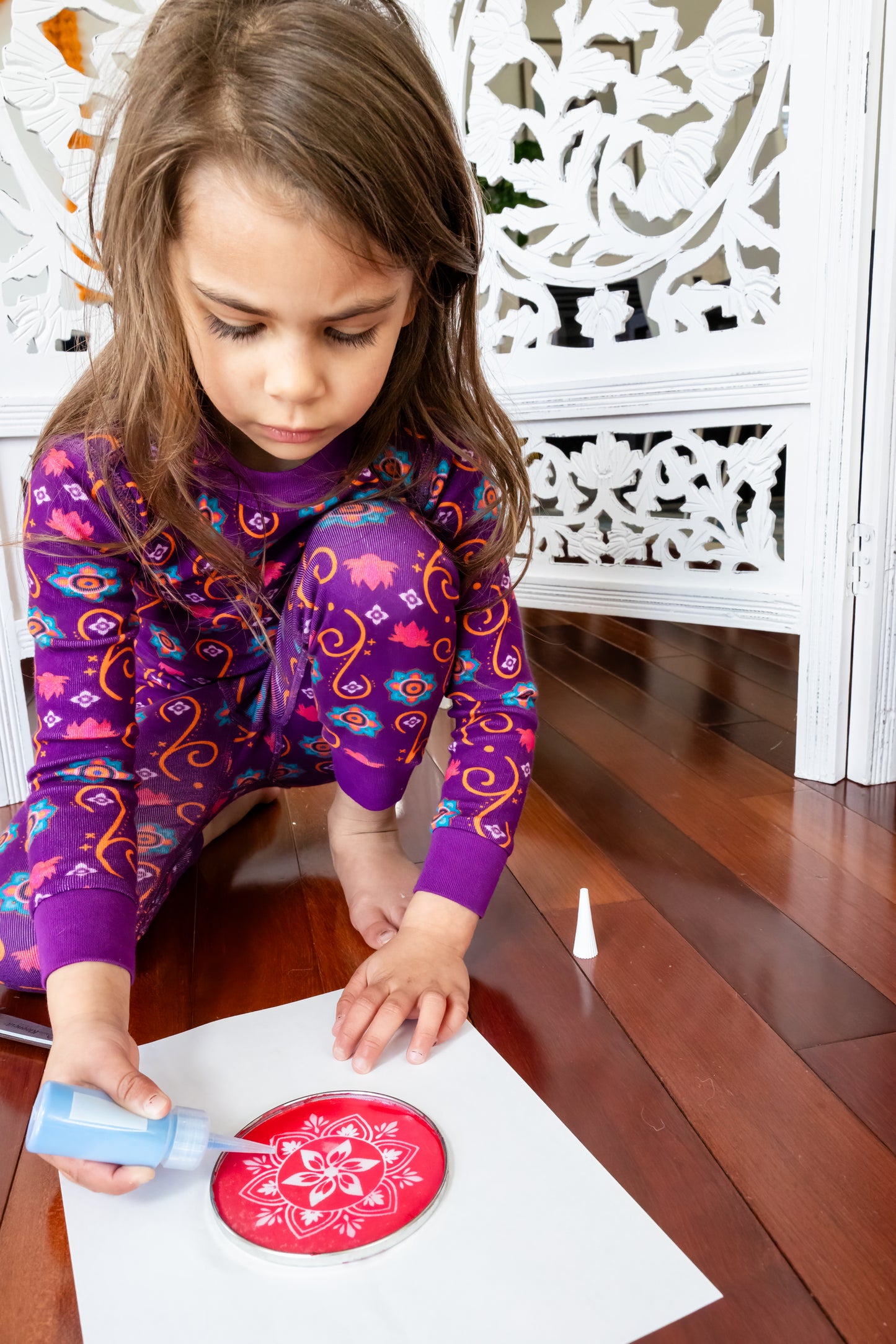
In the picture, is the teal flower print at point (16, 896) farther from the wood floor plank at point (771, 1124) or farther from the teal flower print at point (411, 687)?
the wood floor plank at point (771, 1124)

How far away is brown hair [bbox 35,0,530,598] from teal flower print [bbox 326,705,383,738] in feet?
0.56

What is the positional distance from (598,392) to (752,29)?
0.40 meters

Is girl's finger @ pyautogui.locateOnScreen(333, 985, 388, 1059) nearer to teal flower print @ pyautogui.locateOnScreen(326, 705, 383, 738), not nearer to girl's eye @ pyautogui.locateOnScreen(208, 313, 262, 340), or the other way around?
teal flower print @ pyautogui.locateOnScreen(326, 705, 383, 738)

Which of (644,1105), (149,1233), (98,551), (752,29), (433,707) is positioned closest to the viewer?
(149,1233)

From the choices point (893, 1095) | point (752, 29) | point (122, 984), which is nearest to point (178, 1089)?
point (122, 984)

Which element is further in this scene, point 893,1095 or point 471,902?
point 471,902

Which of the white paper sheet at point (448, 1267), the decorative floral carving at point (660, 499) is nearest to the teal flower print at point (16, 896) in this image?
the white paper sheet at point (448, 1267)

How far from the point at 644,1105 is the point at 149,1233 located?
0.94ft

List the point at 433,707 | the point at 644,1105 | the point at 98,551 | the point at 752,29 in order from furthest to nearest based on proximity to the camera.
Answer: the point at 752,29 < the point at 433,707 < the point at 98,551 < the point at 644,1105

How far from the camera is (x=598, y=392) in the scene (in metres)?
1.27

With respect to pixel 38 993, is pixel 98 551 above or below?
above

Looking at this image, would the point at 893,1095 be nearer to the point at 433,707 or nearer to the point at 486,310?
the point at 433,707

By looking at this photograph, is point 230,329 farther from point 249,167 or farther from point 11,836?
point 11,836

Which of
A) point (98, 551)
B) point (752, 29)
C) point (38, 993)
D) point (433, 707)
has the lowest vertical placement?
point (38, 993)
